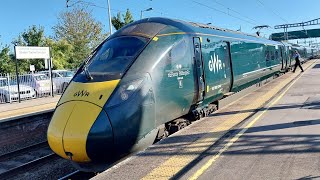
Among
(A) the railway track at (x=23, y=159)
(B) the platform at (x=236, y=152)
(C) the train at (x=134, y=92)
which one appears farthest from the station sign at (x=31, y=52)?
(B) the platform at (x=236, y=152)

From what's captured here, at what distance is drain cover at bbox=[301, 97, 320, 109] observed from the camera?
34.0 ft

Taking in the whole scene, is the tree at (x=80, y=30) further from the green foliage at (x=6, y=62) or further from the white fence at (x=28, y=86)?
the white fence at (x=28, y=86)

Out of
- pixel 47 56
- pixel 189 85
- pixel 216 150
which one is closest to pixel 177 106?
pixel 189 85

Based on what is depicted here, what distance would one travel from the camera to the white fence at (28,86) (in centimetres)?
2061

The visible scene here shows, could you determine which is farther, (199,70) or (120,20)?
(120,20)

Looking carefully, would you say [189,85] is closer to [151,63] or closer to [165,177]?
[151,63]

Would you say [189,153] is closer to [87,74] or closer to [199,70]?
[87,74]

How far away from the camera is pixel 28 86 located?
21953mm

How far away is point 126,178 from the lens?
5000 millimetres

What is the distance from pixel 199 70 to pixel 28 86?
16024 millimetres

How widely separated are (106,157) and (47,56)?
18094 millimetres

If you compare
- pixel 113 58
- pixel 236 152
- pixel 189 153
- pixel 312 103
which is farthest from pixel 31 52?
pixel 236 152

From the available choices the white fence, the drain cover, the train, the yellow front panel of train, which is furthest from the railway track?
the white fence

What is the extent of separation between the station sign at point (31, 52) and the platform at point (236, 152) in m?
15.0
